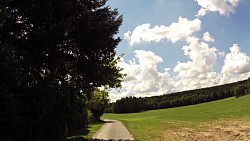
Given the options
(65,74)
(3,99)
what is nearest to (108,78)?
(65,74)

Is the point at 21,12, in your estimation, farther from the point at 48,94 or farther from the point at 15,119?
the point at 15,119

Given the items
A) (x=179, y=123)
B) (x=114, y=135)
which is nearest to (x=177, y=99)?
(x=179, y=123)

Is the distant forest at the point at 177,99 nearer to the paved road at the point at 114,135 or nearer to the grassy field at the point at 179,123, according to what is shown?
the grassy field at the point at 179,123

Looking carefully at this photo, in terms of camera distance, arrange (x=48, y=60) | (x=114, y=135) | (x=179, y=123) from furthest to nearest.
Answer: (x=179, y=123), (x=114, y=135), (x=48, y=60)

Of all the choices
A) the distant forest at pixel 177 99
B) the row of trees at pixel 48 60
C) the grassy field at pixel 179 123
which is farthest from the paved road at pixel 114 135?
the distant forest at pixel 177 99

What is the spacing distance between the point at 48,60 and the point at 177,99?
Result: 14504cm

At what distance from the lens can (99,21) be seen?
2173cm

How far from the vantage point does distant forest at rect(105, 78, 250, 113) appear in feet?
476

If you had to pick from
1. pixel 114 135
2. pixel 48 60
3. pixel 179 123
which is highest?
pixel 48 60

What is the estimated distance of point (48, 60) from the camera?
19.0 m

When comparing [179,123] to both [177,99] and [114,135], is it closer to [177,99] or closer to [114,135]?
[114,135]

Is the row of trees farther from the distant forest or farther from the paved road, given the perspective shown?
the distant forest

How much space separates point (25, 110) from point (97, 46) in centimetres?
626

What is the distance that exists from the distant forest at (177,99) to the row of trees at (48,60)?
12834cm
